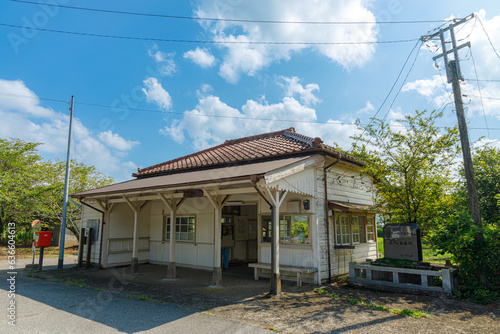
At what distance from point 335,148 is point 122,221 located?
880 cm

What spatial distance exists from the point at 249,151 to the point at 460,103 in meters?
6.60

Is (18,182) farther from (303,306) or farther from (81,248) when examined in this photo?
(303,306)

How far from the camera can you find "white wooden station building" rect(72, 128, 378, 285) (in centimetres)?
787

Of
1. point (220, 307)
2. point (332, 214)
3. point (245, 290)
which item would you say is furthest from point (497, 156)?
point (220, 307)

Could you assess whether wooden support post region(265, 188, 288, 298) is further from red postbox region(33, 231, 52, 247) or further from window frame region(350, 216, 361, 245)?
red postbox region(33, 231, 52, 247)

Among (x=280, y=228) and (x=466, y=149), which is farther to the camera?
(x=280, y=228)

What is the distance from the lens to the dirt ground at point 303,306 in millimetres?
4938

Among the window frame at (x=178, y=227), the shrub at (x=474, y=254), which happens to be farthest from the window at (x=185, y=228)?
the shrub at (x=474, y=254)

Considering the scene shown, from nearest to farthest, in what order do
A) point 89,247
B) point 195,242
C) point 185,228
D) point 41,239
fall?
point 41,239
point 195,242
point 185,228
point 89,247

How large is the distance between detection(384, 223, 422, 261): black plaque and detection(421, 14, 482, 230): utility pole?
1.46 metres

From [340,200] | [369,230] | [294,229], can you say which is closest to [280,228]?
[294,229]

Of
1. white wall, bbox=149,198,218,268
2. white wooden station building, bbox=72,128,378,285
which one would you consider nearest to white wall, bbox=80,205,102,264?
white wooden station building, bbox=72,128,378,285

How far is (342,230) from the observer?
9.77 m

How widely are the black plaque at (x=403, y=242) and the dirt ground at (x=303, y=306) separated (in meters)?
1.50
